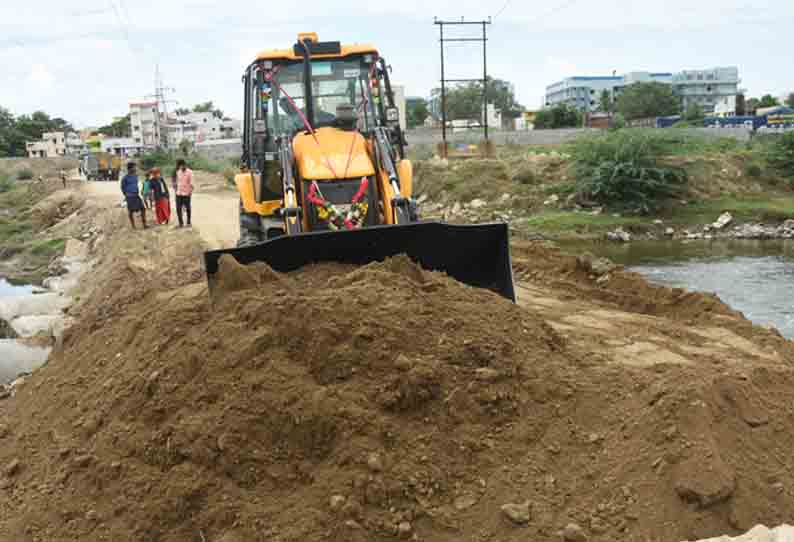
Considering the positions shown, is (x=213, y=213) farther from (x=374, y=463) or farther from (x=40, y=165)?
(x=40, y=165)

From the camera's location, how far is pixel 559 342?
19.1 ft

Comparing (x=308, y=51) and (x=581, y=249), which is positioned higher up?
(x=308, y=51)

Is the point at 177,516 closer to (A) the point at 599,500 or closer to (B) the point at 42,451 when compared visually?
(B) the point at 42,451

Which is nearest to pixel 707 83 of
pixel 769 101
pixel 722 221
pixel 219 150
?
pixel 769 101

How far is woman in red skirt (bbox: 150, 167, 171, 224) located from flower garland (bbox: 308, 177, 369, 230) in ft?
27.7

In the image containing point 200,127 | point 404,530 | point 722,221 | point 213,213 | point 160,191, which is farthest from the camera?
point 200,127

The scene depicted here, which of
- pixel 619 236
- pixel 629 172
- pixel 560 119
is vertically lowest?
pixel 619 236

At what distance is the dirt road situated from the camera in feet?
44.7

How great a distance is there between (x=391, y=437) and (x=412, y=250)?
96.4 inches

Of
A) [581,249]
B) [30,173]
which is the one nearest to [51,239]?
[581,249]

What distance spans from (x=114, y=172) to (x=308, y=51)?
38175 millimetres

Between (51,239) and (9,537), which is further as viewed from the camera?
(51,239)

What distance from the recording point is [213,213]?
18.0 metres

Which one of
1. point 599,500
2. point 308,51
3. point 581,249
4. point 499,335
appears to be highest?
point 308,51
